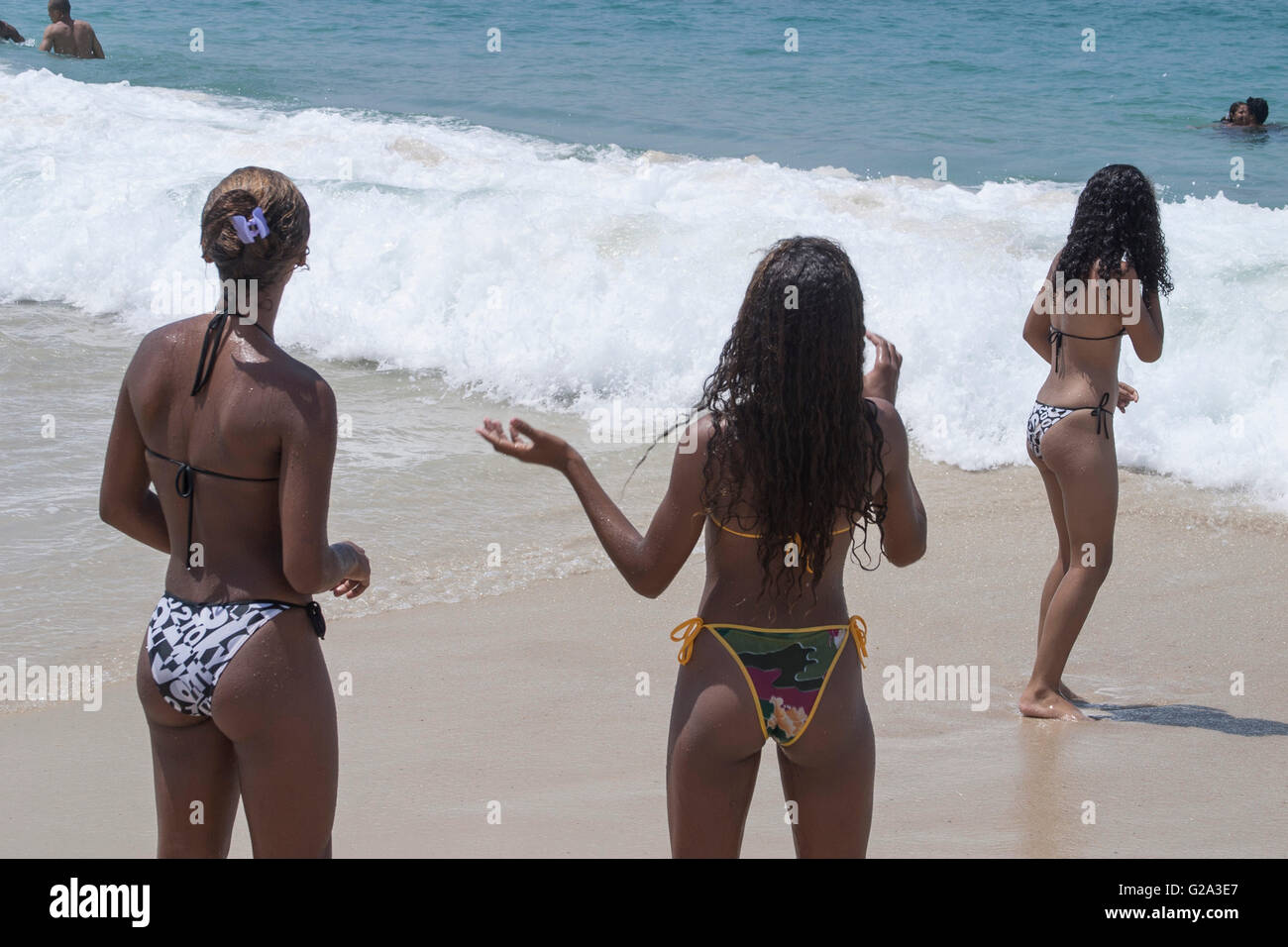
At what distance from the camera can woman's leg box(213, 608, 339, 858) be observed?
7.95 ft

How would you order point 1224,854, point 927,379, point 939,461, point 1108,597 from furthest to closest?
point 927,379 < point 939,461 < point 1108,597 < point 1224,854

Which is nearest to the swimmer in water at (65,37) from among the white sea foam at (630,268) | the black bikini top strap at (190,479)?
the white sea foam at (630,268)

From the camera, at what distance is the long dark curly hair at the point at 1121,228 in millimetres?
4352

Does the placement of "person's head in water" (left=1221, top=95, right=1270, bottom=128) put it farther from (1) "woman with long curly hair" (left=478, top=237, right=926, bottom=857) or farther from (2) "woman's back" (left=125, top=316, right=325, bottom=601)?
(2) "woman's back" (left=125, top=316, right=325, bottom=601)

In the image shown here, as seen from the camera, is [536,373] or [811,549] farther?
[536,373]

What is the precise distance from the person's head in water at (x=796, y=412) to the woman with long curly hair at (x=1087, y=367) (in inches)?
87.8

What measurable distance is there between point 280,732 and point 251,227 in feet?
3.08

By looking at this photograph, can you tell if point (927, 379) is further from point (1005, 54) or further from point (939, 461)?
point (1005, 54)

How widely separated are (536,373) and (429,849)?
17.4 feet

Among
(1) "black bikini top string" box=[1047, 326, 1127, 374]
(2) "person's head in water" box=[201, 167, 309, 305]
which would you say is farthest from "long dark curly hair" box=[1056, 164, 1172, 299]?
(2) "person's head in water" box=[201, 167, 309, 305]

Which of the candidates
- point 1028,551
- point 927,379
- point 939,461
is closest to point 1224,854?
point 1028,551

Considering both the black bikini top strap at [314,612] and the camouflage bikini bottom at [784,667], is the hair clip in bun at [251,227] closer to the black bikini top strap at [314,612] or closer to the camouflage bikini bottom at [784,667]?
the black bikini top strap at [314,612]

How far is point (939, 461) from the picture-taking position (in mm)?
7453

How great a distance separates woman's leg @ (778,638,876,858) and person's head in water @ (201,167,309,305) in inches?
52.5
